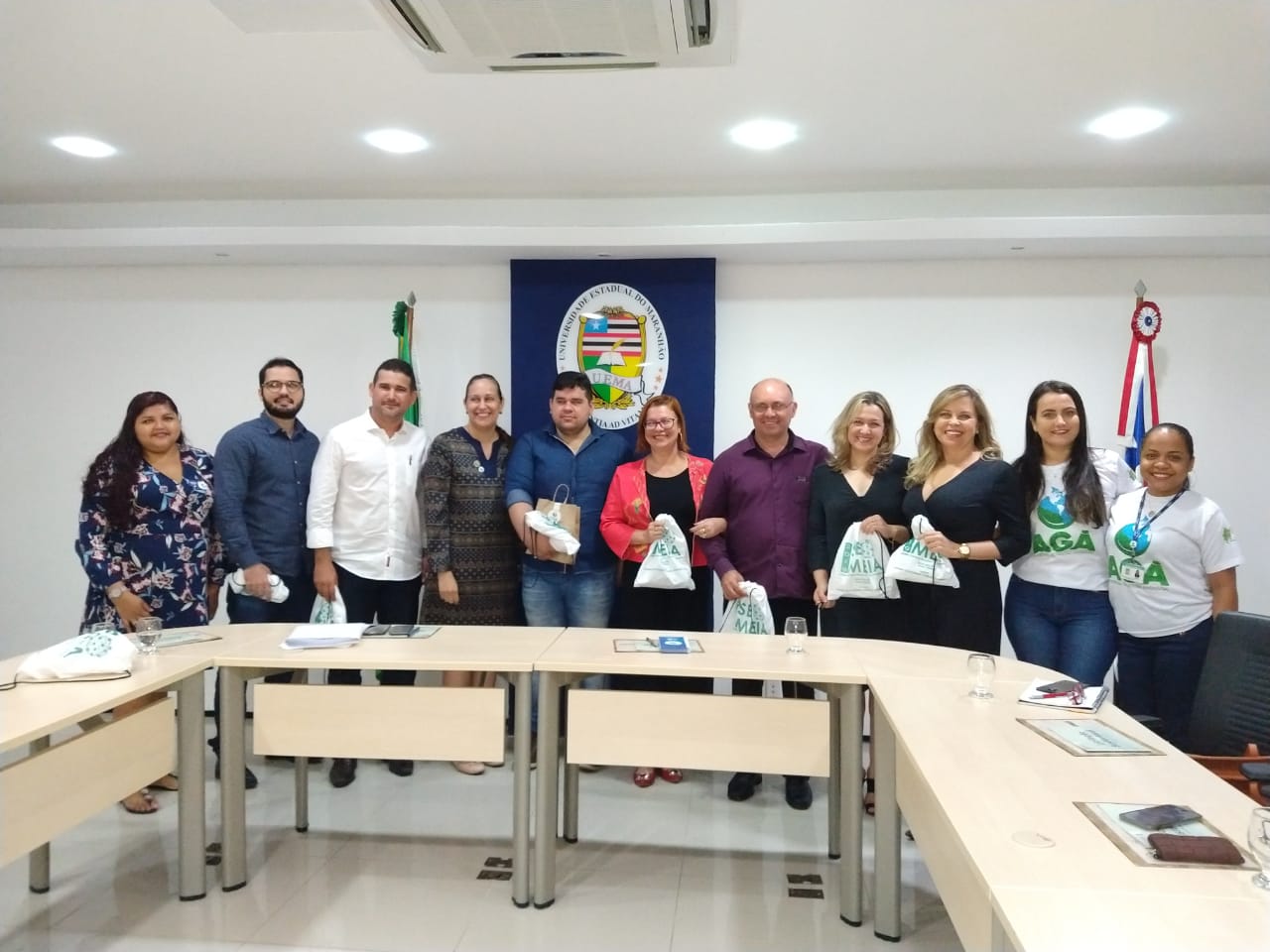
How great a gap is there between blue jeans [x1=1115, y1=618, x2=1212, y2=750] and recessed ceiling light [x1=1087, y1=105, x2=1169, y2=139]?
1856mm

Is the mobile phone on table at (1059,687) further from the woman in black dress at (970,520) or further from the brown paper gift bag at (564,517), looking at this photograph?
the brown paper gift bag at (564,517)

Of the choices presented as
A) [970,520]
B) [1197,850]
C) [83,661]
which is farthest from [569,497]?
[1197,850]

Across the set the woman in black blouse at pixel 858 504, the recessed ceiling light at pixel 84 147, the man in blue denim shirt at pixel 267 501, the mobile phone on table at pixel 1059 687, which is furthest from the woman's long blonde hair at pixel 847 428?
the recessed ceiling light at pixel 84 147

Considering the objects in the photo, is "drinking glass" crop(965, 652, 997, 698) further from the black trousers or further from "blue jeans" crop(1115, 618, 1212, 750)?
the black trousers

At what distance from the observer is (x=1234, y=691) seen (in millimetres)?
2264

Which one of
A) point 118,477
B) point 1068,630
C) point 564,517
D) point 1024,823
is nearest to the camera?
point 1024,823

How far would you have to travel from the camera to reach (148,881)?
276 centimetres

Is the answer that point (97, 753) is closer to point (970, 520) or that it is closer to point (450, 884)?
point (450, 884)

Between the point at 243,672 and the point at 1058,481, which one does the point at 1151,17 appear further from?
the point at 243,672

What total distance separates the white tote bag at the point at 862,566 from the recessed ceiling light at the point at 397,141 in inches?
92.4

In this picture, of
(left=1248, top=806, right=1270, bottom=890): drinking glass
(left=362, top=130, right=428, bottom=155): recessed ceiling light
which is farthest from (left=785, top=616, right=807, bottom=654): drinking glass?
(left=362, top=130, right=428, bottom=155): recessed ceiling light

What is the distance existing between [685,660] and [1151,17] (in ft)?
7.62

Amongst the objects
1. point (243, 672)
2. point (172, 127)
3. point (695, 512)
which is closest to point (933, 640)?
point (695, 512)

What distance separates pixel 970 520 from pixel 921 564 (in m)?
0.26
